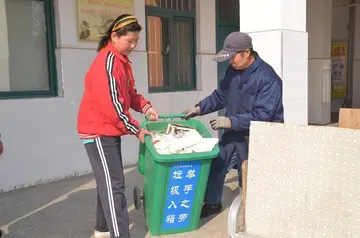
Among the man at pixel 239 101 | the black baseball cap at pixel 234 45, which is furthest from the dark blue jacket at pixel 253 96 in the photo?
the black baseball cap at pixel 234 45

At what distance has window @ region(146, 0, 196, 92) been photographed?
6555 millimetres

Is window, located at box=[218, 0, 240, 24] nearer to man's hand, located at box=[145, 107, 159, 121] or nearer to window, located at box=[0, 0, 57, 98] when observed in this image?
window, located at box=[0, 0, 57, 98]

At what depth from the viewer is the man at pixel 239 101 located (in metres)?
3.46

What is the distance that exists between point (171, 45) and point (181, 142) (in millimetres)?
3758

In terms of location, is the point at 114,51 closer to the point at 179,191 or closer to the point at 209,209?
the point at 179,191

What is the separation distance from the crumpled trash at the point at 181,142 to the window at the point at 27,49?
2375mm

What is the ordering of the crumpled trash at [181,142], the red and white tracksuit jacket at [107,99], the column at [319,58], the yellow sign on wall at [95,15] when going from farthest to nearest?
the column at [319,58]
the yellow sign on wall at [95,15]
the crumpled trash at [181,142]
the red and white tracksuit jacket at [107,99]

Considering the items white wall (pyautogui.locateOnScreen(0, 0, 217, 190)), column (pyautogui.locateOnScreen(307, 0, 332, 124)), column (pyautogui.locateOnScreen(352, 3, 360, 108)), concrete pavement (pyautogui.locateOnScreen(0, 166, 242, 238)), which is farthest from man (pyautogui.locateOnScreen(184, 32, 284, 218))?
column (pyautogui.locateOnScreen(352, 3, 360, 108))

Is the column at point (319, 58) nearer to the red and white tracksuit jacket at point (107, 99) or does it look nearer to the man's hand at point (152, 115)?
the man's hand at point (152, 115)

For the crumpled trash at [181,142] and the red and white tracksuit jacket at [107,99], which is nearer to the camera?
the red and white tracksuit jacket at [107,99]

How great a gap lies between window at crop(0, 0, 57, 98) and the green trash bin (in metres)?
2.17

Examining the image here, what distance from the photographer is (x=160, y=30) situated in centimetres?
670

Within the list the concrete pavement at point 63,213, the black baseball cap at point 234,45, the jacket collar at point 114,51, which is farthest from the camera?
the concrete pavement at point 63,213

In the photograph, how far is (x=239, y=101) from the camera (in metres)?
3.70
